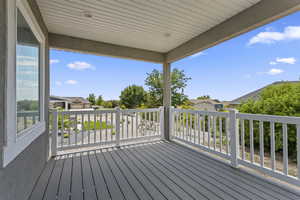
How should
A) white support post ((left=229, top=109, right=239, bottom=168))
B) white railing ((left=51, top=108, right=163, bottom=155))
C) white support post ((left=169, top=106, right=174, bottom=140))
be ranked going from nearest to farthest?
white support post ((left=229, top=109, right=239, bottom=168)), white railing ((left=51, top=108, right=163, bottom=155)), white support post ((left=169, top=106, right=174, bottom=140))

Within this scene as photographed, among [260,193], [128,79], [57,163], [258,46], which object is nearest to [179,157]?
[260,193]

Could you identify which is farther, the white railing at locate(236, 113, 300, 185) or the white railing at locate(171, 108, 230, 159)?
the white railing at locate(171, 108, 230, 159)

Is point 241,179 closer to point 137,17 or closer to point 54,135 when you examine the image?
point 137,17

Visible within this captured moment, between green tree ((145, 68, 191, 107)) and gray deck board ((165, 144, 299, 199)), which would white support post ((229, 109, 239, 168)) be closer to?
gray deck board ((165, 144, 299, 199))

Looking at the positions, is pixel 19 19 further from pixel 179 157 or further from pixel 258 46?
pixel 258 46

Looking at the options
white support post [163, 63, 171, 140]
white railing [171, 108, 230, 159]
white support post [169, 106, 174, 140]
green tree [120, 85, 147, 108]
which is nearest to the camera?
A: white railing [171, 108, 230, 159]

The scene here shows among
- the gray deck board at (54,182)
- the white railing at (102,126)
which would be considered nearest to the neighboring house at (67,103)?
the white railing at (102,126)

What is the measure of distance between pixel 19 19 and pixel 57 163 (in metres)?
2.32

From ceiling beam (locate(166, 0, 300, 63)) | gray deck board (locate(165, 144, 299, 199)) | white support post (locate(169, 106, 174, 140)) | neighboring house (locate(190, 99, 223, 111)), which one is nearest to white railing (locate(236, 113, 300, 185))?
gray deck board (locate(165, 144, 299, 199))

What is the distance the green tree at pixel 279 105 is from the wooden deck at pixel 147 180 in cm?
162

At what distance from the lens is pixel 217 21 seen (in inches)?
106

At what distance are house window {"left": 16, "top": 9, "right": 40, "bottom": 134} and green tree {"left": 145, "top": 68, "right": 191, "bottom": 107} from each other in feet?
22.1

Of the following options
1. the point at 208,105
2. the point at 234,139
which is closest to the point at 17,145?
the point at 234,139

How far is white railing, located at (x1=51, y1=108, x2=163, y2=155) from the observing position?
316 centimetres
